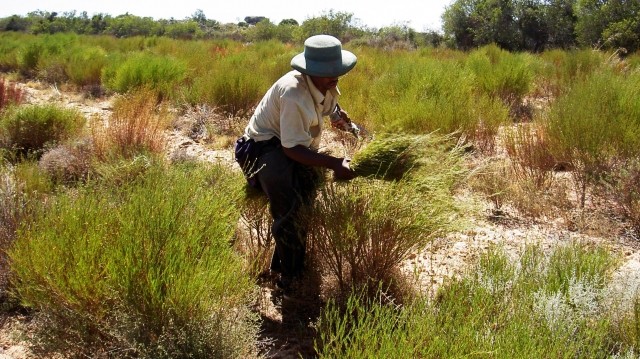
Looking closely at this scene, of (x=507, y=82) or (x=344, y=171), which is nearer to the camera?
(x=344, y=171)

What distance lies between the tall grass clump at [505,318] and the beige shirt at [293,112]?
93 centimetres

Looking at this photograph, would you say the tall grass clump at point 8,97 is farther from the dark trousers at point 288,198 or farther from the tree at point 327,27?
the tree at point 327,27

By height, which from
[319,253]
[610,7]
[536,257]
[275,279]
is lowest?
[275,279]

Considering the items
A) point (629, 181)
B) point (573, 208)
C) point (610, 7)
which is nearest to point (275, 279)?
point (573, 208)

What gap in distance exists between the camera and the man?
8.94ft

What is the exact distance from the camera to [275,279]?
3.37 meters

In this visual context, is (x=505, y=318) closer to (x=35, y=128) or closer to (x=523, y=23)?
(x=35, y=128)

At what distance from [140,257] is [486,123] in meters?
4.68

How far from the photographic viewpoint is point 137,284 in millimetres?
2242

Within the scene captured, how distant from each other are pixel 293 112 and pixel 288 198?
545mm

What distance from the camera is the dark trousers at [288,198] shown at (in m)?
2.91

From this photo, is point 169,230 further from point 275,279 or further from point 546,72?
point 546,72

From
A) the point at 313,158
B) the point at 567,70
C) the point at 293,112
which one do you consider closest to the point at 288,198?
the point at 313,158

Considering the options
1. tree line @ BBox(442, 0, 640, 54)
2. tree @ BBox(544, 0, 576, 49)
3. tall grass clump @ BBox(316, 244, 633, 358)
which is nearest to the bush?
tall grass clump @ BBox(316, 244, 633, 358)
